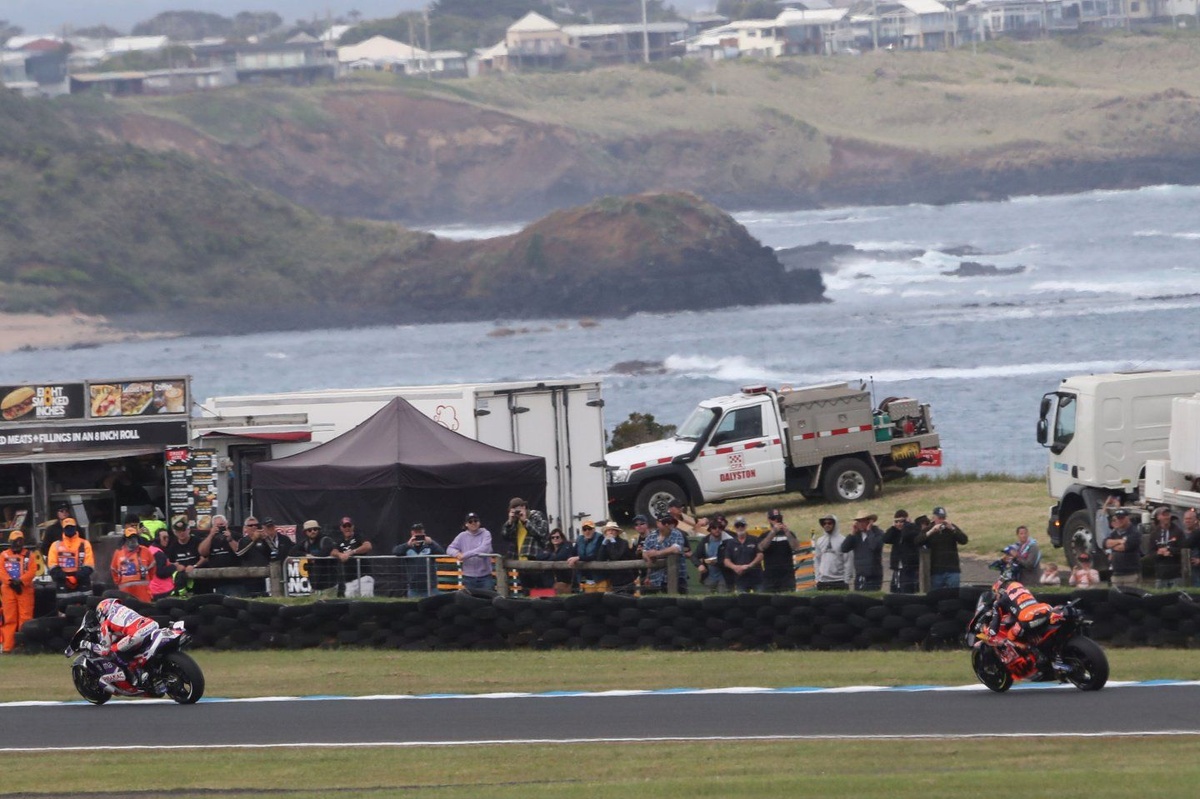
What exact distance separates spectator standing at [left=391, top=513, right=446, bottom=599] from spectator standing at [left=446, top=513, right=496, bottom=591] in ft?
0.56

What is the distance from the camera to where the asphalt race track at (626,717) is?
1246 centimetres

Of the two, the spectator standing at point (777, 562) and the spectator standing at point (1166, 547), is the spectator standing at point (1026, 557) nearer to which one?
the spectator standing at point (1166, 547)

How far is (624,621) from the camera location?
17.2 metres

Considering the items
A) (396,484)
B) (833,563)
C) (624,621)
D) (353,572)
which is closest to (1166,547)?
(833,563)

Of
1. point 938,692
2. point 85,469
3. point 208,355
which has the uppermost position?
point 208,355

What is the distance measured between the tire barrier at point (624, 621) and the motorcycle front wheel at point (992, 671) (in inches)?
79.5

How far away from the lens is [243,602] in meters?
18.3

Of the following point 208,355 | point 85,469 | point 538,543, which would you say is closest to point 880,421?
point 538,543

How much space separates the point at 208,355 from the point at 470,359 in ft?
95.9

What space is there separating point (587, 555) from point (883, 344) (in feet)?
338

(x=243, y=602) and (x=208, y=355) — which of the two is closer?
(x=243, y=602)

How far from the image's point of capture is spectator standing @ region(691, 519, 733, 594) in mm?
18656

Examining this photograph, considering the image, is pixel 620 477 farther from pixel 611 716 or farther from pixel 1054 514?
pixel 611 716

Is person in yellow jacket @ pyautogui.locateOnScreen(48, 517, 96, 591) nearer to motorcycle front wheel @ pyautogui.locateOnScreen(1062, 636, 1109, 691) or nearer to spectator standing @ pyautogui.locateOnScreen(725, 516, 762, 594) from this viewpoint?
spectator standing @ pyautogui.locateOnScreen(725, 516, 762, 594)
